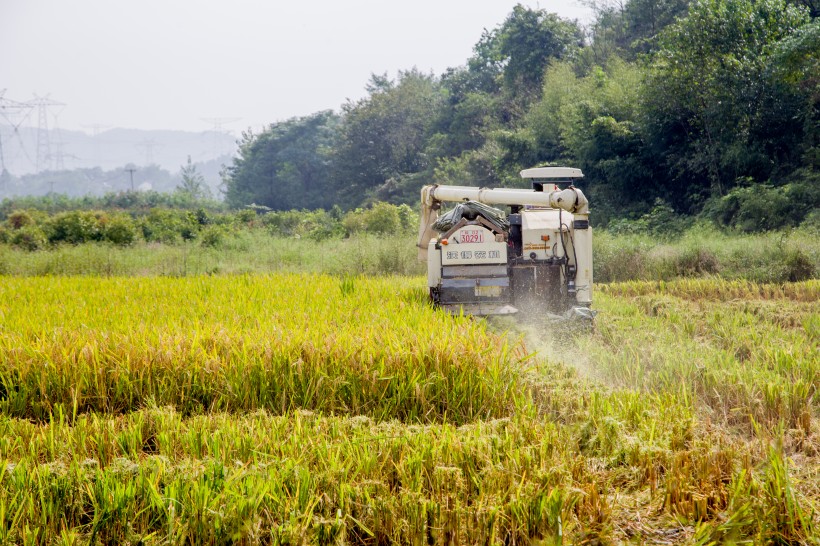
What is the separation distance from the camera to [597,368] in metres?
5.80

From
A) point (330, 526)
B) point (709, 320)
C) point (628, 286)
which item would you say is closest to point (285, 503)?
point (330, 526)

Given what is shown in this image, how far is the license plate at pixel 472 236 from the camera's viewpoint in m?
7.68

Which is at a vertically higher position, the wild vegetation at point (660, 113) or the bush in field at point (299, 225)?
the wild vegetation at point (660, 113)

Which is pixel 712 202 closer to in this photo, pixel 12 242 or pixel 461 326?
pixel 461 326

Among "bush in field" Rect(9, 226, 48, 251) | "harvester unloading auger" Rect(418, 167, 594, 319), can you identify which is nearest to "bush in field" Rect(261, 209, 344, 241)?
"bush in field" Rect(9, 226, 48, 251)

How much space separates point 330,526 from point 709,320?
599 centimetres

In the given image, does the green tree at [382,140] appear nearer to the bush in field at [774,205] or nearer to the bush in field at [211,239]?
the bush in field at [211,239]

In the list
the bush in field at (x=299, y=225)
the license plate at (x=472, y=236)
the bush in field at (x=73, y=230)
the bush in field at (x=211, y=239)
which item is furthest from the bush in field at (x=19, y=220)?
the license plate at (x=472, y=236)

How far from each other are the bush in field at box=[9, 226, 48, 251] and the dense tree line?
48.3ft

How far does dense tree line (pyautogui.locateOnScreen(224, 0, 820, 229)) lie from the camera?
17.4m

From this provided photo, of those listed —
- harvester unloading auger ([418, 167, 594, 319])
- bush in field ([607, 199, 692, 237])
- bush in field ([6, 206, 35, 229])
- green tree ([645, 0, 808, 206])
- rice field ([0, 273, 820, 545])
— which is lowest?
rice field ([0, 273, 820, 545])

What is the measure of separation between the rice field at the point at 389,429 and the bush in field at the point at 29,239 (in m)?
13.1

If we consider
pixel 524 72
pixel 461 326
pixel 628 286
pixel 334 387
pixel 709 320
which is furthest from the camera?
pixel 524 72

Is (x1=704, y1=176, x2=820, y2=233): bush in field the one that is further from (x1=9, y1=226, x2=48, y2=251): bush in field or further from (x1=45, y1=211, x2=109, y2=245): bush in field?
(x1=9, y1=226, x2=48, y2=251): bush in field
